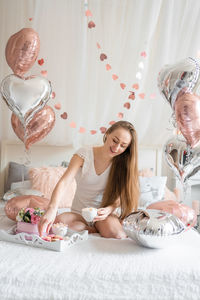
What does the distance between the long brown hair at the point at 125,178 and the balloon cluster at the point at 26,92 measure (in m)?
0.56

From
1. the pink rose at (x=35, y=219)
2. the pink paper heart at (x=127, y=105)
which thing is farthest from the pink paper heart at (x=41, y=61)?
the pink rose at (x=35, y=219)

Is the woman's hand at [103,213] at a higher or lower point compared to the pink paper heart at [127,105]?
lower

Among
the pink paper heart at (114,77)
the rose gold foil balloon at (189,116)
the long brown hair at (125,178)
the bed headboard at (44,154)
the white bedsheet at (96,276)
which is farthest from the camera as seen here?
the bed headboard at (44,154)

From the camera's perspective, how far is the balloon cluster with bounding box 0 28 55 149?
7.50 ft

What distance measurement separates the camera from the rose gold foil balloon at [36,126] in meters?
2.54

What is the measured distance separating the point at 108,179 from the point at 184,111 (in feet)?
1.85

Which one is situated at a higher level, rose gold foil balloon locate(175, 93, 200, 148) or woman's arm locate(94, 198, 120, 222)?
rose gold foil balloon locate(175, 93, 200, 148)

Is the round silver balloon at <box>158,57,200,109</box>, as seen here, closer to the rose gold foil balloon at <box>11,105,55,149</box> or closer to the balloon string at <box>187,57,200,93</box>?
the balloon string at <box>187,57,200,93</box>

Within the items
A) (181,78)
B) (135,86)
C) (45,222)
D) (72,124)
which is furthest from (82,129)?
(45,222)

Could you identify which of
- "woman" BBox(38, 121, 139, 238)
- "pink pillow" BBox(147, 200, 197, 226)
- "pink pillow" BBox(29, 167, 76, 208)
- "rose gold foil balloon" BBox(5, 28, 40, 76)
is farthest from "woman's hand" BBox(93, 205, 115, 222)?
"rose gold foil balloon" BBox(5, 28, 40, 76)

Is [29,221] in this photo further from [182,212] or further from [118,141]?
[182,212]

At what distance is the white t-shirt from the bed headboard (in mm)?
1259

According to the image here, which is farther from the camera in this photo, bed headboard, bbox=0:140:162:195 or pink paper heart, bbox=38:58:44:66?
bed headboard, bbox=0:140:162:195

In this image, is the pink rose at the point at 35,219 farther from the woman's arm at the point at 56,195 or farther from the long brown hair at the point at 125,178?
the long brown hair at the point at 125,178
